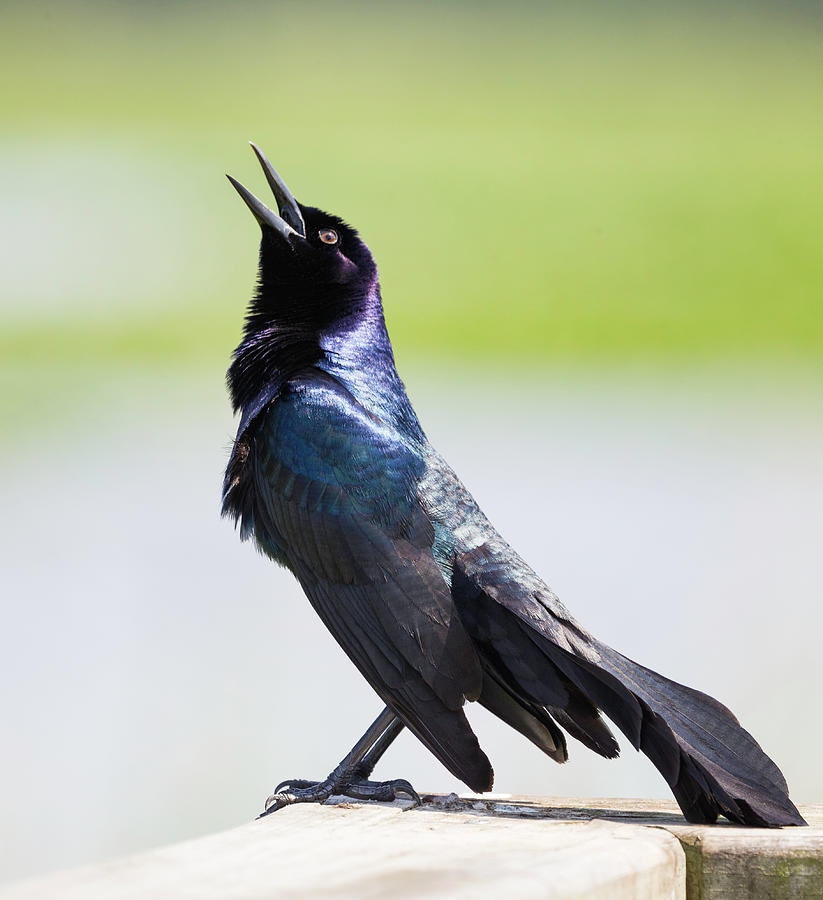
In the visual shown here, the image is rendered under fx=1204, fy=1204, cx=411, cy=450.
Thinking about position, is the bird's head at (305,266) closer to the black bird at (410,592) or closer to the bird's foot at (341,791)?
the black bird at (410,592)

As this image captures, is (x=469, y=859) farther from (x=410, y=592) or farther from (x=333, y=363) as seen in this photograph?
(x=333, y=363)

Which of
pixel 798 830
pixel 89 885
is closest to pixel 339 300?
pixel 798 830

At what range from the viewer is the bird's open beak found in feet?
8.96

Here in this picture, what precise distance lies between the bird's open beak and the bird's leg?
3.79ft

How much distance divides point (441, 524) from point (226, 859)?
101 centimetres

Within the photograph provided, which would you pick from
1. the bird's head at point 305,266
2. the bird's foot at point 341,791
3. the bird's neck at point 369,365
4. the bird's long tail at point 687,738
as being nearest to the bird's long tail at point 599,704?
the bird's long tail at point 687,738

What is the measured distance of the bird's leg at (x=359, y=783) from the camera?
1952 millimetres

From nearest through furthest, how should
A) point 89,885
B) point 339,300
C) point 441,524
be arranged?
1. point 89,885
2. point 441,524
3. point 339,300

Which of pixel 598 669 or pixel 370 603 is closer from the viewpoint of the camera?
pixel 598 669

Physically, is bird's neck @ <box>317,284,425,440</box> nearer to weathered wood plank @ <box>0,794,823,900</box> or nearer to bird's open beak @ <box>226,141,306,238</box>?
bird's open beak @ <box>226,141,306,238</box>

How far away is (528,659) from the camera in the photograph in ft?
6.45

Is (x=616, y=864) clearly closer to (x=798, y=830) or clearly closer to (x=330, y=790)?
(x=798, y=830)

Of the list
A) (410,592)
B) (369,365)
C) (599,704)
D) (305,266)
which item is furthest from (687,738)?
(305,266)

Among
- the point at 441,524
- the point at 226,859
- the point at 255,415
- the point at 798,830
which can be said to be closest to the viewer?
the point at 226,859
